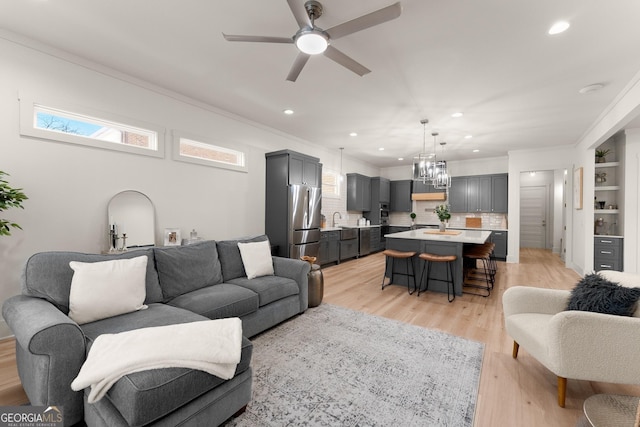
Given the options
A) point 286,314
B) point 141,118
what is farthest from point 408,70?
point 141,118

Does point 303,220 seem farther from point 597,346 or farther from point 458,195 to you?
point 458,195

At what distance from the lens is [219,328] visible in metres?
1.74

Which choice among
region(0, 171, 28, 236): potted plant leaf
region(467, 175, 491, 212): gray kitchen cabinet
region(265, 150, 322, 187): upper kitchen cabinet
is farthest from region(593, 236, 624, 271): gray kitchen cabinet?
region(0, 171, 28, 236): potted plant leaf

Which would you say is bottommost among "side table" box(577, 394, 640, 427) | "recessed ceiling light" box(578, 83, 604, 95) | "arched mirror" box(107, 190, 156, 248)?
"side table" box(577, 394, 640, 427)

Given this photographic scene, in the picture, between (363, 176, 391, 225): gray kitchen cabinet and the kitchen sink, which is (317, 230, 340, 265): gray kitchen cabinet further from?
(363, 176, 391, 225): gray kitchen cabinet

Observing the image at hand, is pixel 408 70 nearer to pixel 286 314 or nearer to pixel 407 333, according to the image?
pixel 407 333

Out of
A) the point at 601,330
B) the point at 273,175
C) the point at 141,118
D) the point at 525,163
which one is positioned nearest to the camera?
the point at 601,330

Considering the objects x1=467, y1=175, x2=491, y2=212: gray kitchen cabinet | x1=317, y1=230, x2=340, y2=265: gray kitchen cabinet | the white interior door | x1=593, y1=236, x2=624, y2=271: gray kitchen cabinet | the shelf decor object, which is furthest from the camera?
the white interior door

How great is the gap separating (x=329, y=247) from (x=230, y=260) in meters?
3.39

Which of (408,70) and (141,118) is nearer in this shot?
(408,70)

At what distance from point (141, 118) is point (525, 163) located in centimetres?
814

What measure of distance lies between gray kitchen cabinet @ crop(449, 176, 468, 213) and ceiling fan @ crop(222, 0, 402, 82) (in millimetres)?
6821

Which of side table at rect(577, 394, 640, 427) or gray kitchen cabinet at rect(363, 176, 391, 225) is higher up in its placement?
gray kitchen cabinet at rect(363, 176, 391, 225)

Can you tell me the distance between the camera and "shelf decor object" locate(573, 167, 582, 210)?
18.4 ft
